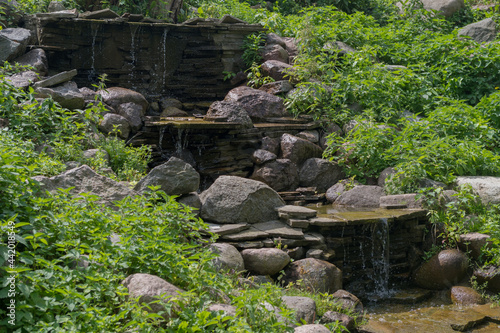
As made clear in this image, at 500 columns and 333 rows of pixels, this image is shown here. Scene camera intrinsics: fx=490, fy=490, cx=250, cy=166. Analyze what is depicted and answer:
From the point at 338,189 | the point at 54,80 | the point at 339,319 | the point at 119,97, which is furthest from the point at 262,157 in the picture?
the point at 339,319

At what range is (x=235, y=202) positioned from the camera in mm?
6223

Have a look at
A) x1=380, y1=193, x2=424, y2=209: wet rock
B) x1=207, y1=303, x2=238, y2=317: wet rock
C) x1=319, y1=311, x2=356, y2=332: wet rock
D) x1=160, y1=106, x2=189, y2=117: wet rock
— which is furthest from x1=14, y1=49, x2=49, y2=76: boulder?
x1=207, y1=303, x2=238, y2=317: wet rock

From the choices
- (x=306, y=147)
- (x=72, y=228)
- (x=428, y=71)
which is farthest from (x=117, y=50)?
(x=72, y=228)

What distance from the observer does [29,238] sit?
3.31 meters

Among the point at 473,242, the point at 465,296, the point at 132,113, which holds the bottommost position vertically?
the point at 465,296

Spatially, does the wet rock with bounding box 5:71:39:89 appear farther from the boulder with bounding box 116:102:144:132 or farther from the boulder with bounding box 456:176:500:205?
the boulder with bounding box 456:176:500:205

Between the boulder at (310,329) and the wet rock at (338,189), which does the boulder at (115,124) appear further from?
the boulder at (310,329)

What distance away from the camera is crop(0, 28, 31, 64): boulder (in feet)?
29.5

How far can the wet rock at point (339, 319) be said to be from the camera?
4.95 m

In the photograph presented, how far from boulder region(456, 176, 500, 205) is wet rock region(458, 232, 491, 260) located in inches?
27.1

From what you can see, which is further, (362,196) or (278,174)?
(278,174)

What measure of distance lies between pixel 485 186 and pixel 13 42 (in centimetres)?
852

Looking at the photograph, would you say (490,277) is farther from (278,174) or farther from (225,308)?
(225,308)

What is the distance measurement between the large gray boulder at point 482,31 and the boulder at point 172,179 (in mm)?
9733
